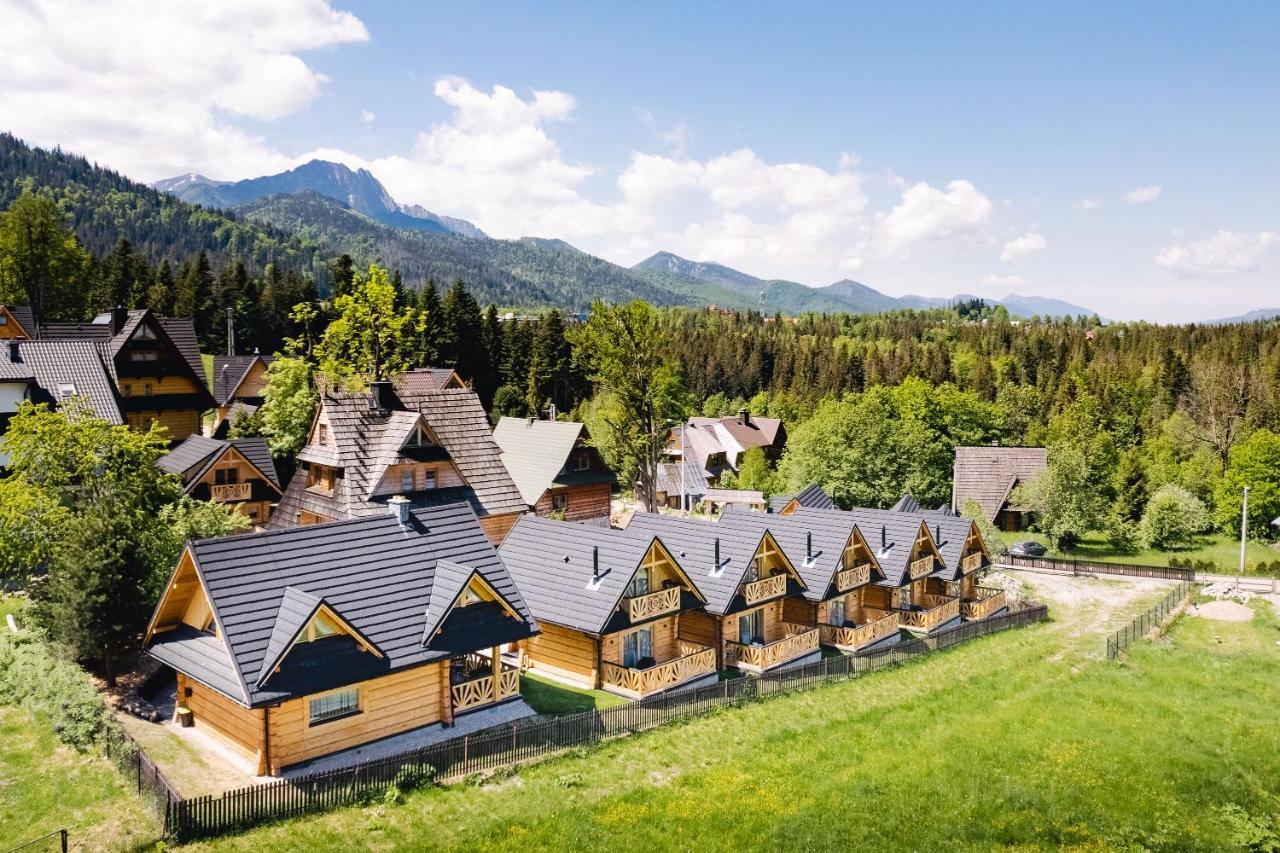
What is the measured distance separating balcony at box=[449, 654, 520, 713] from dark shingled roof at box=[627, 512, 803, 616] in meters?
7.31

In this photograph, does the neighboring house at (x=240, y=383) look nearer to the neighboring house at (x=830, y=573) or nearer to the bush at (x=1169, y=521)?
the neighboring house at (x=830, y=573)

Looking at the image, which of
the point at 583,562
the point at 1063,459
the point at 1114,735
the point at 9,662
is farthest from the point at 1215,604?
the point at 9,662

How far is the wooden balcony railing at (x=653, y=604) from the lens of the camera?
26.2 m

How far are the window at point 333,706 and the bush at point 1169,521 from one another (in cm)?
5999

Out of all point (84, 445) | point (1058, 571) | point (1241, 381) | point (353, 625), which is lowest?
point (1058, 571)

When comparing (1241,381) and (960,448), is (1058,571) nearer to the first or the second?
(960,448)

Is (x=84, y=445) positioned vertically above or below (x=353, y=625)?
above

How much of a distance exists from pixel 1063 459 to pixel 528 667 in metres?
44.4

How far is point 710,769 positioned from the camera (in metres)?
20.4

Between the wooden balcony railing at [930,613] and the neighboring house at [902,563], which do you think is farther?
the wooden balcony railing at [930,613]

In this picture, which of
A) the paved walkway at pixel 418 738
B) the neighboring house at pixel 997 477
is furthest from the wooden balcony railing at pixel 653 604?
the neighboring house at pixel 997 477

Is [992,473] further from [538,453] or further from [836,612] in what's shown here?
[538,453]

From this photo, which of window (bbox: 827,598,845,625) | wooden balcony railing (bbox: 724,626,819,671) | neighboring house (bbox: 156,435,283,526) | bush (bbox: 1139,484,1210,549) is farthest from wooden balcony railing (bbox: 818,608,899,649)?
bush (bbox: 1139,484,1210,549)

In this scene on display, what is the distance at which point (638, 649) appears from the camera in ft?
90.2
